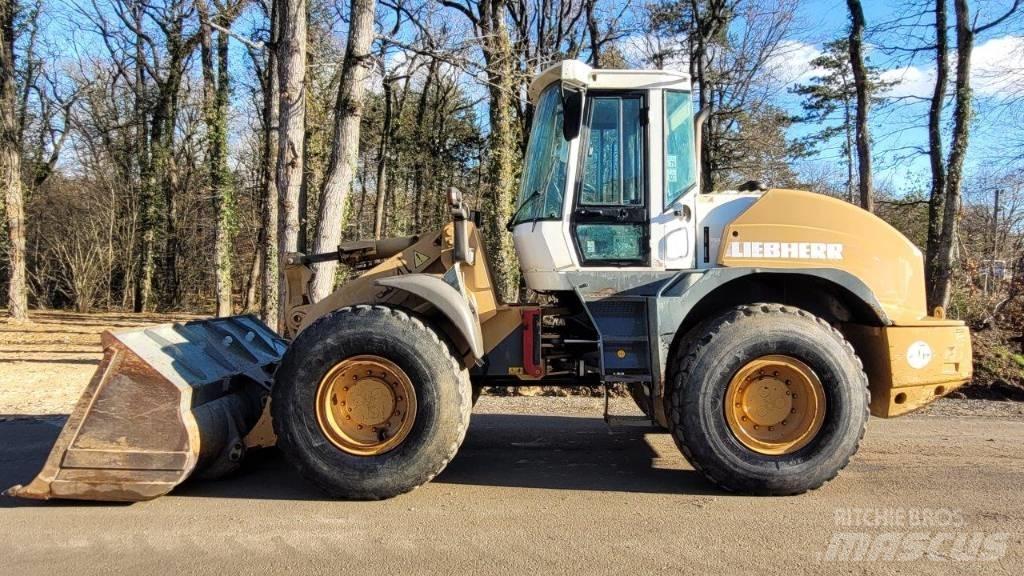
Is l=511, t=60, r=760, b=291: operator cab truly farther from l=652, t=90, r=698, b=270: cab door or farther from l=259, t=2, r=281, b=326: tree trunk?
l=259, t=2, r=281, b=326: tree trunk

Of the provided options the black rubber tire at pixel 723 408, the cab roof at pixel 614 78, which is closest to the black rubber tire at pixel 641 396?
the black rubber tire at pixel 723 408

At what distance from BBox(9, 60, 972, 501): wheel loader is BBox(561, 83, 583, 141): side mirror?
0.7 inches

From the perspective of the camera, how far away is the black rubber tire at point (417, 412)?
13.9ft

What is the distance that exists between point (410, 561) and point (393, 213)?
24608mm

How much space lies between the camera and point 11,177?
1742cm

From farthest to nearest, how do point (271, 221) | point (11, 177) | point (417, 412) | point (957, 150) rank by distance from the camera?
point (11, 177) → point (271, 221) → point (957, 150) → point (417, 412)

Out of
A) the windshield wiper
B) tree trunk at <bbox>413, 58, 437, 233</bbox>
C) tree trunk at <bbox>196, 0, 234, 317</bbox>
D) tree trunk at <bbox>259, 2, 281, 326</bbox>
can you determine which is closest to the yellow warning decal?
the windshield wiper

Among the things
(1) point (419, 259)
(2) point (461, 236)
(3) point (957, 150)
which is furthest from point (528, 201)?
(3) point (957, 150)

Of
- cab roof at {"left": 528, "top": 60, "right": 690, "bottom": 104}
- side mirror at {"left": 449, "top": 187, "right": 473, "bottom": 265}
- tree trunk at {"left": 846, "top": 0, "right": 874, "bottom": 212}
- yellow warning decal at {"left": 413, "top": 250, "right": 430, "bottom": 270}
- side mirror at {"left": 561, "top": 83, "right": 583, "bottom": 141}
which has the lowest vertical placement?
yellow warning decal at {"left": 413, "top": 250, "right": 430, "bottom": 270}

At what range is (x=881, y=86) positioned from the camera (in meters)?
20.4

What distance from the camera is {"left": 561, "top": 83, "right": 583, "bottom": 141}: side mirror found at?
4.56 m

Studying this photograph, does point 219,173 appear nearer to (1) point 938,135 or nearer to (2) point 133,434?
(2) point 133,434

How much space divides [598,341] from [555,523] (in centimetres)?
130

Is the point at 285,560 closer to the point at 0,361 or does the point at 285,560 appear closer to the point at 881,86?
the point at 0,361
